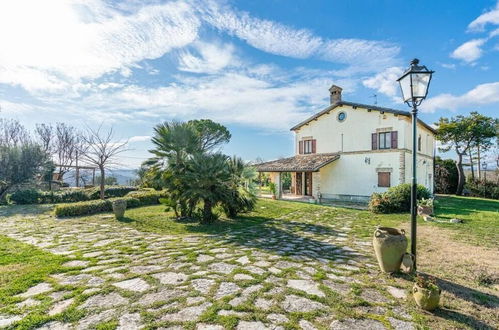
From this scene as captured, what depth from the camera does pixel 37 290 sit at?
3.44m

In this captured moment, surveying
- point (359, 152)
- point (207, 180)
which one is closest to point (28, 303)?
point (207, 180)

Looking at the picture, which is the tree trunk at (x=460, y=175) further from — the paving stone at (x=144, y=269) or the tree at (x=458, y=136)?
the paving stone at (x=144, y=269)

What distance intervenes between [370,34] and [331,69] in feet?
9.79

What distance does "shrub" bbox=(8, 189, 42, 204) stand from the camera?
563 inches

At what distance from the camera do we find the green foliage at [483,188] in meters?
21.6

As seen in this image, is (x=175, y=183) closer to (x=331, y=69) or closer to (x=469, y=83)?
(x=331, y=69)

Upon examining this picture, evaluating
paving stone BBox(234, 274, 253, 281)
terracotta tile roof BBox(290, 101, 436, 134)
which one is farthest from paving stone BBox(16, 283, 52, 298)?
terracotta tile roof BBox(290, 101, 436, 134)

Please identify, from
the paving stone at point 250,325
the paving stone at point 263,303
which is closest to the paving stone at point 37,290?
the paving stone at point 250,325

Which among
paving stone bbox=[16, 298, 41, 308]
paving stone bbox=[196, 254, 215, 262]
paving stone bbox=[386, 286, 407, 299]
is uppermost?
paving stone bbox=[196, 254, 215, 262]

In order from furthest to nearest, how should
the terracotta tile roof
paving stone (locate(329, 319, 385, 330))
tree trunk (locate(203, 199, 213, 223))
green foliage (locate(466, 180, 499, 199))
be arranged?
green foliage (locate(466, 180, 499, 199)), the terracotta tile roof, tree trunk (locate(203, 199, 213, 223)), paving stone (locate(329, 319, 385, 330))

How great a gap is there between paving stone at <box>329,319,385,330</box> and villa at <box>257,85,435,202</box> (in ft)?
45.2

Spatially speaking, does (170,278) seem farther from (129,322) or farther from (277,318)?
(277,318)

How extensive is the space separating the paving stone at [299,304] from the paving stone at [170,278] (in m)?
1.62

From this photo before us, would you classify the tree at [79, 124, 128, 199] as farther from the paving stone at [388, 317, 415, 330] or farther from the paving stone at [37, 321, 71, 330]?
the paving stone at [388, 317, 415, 330]
